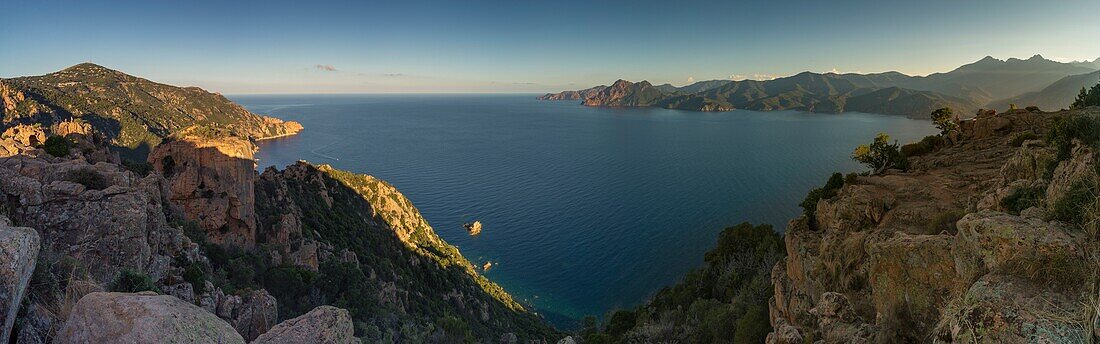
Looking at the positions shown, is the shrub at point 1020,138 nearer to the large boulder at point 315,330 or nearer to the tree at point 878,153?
the tree at point 878,153

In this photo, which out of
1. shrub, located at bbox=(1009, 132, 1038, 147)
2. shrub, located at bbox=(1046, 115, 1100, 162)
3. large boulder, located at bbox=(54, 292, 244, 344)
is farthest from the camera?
shrub, located at bbox=(1009, 132, 1038, 147)

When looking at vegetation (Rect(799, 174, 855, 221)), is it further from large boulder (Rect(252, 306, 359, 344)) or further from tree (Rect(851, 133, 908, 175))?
large boulder (Rect(252, 306, 359, 344))

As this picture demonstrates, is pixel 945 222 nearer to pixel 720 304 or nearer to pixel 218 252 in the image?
pixel 720 304

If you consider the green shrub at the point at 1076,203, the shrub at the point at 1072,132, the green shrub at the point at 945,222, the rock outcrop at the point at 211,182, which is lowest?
the rock outcrop at the point at 211,182

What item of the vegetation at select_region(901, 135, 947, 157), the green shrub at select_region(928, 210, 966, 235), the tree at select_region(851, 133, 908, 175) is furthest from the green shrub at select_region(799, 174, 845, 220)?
the green shrub at select_region(928, 210, 966, 235)

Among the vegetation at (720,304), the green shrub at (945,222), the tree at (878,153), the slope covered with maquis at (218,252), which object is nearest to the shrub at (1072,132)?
the green shrub at (945,222)

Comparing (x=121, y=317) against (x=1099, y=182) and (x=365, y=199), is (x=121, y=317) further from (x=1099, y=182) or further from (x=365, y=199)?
(x=365, y=199)
